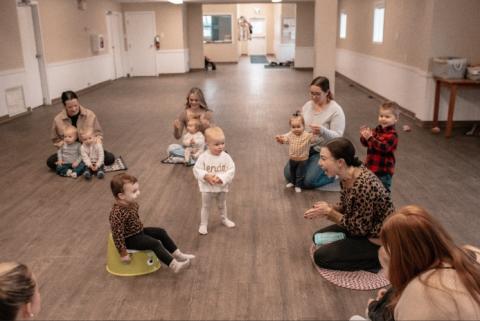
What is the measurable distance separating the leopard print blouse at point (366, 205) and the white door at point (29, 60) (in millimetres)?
8621

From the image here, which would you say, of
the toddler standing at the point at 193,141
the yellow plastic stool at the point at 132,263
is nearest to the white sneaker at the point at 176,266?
the yellow plastic stool at the point at 132,263

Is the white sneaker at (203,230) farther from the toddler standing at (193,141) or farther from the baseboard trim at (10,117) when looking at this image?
the baseboard trim at (10,117)

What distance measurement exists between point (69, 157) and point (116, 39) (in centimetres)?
1167

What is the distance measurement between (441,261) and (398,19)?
29.5 feet

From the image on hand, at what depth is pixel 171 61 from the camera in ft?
56.5

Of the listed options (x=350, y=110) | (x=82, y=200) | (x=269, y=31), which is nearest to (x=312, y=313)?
(x=82, y=200)

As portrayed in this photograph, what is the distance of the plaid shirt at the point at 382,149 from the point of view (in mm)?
4004

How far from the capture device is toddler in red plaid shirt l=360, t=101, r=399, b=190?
4004 millimetres

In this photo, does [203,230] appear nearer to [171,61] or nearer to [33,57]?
[33,57]

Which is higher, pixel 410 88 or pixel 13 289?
pixel 13 289

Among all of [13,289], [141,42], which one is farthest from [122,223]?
[141,42]

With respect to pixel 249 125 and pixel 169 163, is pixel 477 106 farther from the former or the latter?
pixel 169 163

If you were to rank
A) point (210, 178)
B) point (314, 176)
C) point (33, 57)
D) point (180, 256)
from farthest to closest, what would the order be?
point (33, 57)
point (314, 176)
point (210, 178)
point (180, 256)

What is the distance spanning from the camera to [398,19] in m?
9.54
